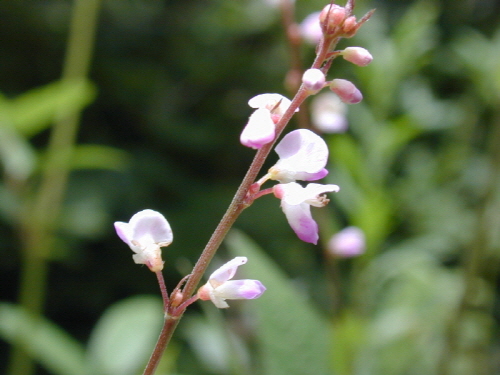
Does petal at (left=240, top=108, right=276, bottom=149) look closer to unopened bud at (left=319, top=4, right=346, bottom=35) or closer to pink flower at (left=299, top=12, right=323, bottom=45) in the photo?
unopened bud at (left=319, top=4, right=346, bottom=35)

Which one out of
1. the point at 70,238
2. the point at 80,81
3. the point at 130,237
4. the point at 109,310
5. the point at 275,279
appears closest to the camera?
the point at 130,237

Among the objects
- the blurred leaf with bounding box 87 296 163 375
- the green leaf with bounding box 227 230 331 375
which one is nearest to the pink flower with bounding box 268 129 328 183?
the green leaf with bounding box 227 230 331 375

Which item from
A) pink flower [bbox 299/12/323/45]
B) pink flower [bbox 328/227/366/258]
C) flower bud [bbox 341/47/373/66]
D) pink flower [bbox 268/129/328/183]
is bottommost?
pink flower [bbox 268/129/328/183]

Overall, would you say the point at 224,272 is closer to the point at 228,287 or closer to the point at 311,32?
the point at 228,287

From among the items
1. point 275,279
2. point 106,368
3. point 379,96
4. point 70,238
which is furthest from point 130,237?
point 70,238

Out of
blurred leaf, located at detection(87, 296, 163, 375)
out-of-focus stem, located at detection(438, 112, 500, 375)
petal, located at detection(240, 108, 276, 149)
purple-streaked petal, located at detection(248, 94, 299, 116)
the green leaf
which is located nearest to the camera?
petal, located at detection(240, 108, 276, 149)

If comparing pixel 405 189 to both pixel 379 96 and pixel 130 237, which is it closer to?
pixel 379 96

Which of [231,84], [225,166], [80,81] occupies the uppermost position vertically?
[231,84]
